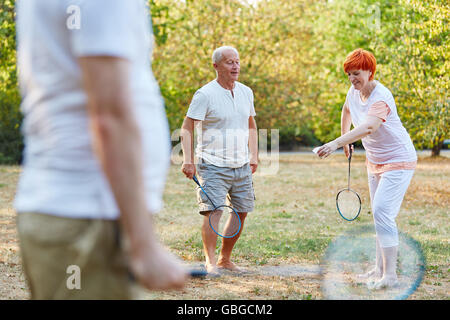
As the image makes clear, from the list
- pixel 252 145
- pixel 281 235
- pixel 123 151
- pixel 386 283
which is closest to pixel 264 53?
pixel 281 235

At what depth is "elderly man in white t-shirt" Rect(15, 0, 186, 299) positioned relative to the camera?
1372 mm

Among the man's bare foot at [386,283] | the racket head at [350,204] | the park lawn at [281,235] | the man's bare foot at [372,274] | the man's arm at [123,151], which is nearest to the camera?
the man's arm at [123,151]

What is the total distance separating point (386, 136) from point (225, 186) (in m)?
1.70

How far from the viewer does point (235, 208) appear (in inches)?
242

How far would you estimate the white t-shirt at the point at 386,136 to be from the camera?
5.17m

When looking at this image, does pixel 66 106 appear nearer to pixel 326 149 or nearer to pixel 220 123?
pixel 326 149

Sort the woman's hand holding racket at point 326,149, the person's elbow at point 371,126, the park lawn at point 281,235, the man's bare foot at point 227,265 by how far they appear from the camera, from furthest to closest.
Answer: the man's bare foot at point 227,265 → the park lawn at point 281,235 → the person's elbow at point 371,126 → the woman's hand holding racket at point 326,149

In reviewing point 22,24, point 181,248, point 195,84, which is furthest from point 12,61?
point 22,24

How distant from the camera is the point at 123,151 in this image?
4.51ft

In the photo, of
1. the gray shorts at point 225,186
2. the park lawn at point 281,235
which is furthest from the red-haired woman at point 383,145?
the gray shorts at point 225,186

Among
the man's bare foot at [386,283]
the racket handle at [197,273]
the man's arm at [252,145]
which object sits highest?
the man's arm at [252,145]

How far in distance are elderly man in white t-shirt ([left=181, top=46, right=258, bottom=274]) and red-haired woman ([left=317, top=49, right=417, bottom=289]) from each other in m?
1.17

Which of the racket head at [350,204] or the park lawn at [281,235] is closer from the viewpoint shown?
the park lawn at [281,235]
